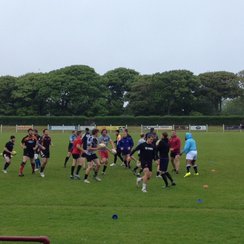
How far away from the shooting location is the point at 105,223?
9.83 meters

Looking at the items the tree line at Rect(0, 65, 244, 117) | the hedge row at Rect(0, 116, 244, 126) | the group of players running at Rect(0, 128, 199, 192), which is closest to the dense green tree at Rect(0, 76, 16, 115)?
the tree line at Rect(0, 65, 244, 117)

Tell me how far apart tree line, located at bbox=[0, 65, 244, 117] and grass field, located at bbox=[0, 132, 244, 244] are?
7079 centimetres

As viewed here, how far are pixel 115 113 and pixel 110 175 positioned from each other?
7531cm

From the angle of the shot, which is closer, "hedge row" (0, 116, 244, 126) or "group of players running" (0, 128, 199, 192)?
"group of players running" (0, 128, 199, 192)

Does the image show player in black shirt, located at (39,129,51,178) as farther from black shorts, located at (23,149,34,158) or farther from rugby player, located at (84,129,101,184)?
rugby player, located at (84,129,101,184)

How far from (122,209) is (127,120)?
6558 centimetres

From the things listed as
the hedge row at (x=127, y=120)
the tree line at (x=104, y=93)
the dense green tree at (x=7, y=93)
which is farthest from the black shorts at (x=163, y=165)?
the dense green tree at (x=7, y=93)

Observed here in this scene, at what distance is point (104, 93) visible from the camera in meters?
92.4

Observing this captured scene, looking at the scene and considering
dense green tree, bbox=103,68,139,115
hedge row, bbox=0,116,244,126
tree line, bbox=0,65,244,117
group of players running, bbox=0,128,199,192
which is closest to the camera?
group of players running, bbox=0,128,199,192

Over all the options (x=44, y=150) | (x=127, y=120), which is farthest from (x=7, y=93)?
(x=44, y=150)

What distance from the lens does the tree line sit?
88812mm

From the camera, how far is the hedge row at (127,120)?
75875 mm

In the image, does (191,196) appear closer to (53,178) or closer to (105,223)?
(105,223)

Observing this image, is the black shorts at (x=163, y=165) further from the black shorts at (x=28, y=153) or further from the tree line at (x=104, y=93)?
the tree line at (x=104, y=93)
